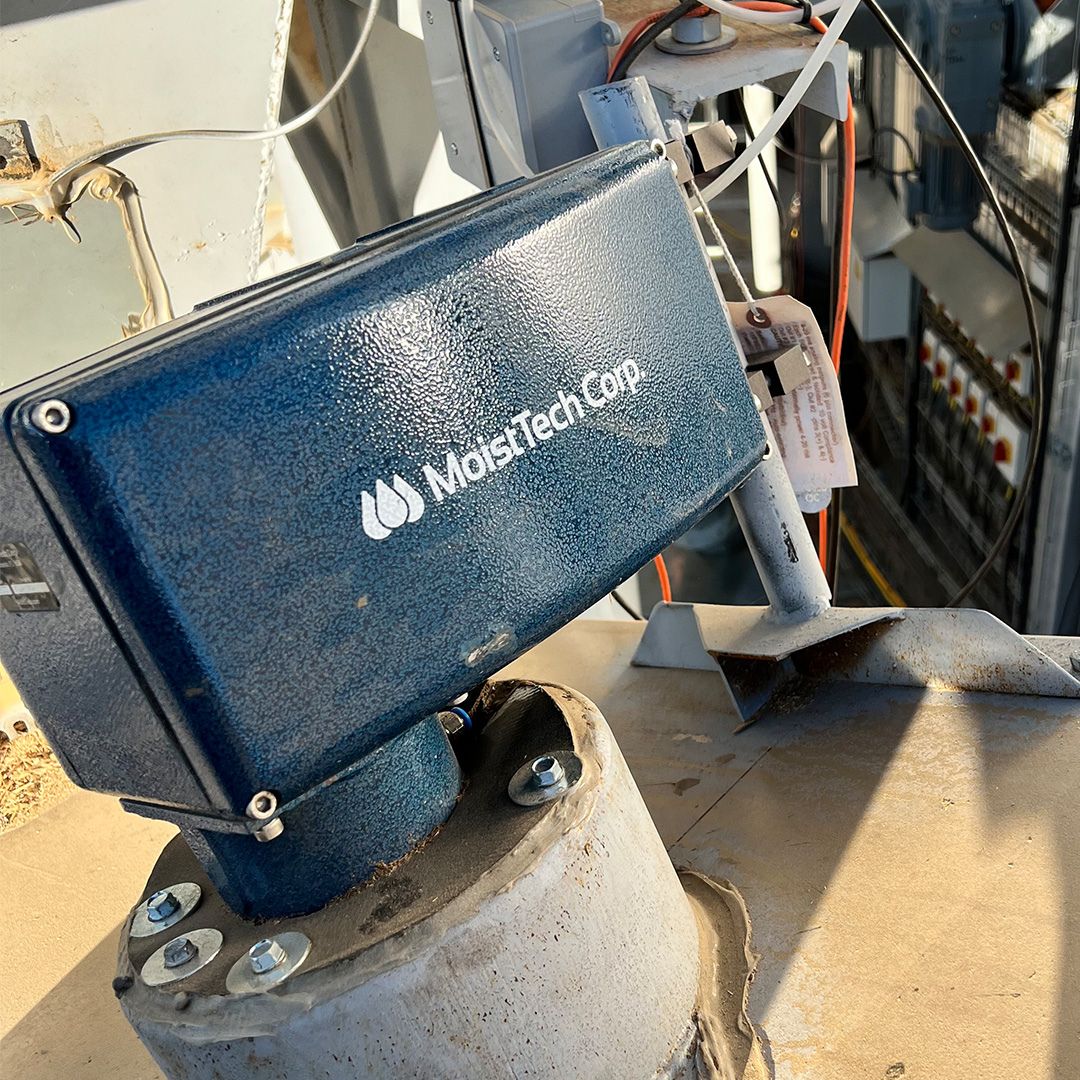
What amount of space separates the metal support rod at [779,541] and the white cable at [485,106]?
33 cm

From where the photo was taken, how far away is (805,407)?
1024mm

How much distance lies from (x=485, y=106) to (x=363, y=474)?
26.2 inches

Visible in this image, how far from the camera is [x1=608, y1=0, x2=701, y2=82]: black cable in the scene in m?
1.02

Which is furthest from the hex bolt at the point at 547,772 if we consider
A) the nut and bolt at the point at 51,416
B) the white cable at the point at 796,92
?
the white cable at the point at 796,92

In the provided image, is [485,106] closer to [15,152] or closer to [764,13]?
[764,13]

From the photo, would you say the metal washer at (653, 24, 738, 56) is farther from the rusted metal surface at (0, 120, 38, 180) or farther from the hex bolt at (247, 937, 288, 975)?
the hex bolt at (247, 937, 288, 975)

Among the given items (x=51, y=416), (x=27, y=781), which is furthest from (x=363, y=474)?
(x=27, y=781)

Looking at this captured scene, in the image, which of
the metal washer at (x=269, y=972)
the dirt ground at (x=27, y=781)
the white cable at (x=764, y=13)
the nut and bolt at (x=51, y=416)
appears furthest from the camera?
the dirt ground at (x=27, y=781)

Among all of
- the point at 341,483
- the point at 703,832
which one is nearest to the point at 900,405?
the point at 703,832

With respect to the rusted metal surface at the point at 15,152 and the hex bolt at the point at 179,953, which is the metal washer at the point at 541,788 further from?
the rusted metal surface at the point at 15,152

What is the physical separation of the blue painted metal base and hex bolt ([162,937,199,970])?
32mm

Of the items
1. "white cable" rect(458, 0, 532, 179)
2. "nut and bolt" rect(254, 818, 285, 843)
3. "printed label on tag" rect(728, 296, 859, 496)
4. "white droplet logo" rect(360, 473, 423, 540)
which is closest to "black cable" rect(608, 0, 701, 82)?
"white cable" rect(458, 0, 532, 179)

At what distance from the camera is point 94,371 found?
1.66ft

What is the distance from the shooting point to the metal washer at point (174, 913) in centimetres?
69
